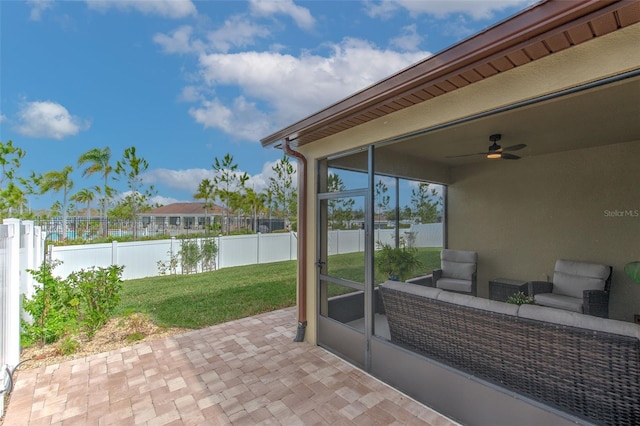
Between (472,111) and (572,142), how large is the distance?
2656 millimetres

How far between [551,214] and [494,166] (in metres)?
1.16

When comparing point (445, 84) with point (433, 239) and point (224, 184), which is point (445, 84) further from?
point (224, 184)

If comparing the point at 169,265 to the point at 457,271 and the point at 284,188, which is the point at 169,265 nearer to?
the point at 284,188

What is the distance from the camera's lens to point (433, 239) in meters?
4.89

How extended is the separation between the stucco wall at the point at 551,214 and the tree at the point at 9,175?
1070cm

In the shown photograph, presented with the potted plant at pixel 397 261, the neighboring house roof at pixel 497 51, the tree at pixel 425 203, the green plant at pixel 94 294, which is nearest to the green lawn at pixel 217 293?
the potted plant at pixel 397 261

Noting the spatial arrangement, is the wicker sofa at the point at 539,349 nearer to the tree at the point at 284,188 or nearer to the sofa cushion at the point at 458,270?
the sofa cushion at the point at 458,270

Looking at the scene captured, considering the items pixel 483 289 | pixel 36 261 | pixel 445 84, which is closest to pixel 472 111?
pixel 445 84

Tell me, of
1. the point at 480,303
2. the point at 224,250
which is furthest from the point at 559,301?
the point at 224,250

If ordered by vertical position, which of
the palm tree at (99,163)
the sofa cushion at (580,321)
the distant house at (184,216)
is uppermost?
the palm tree at (99,163)

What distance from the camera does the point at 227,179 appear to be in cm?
1439

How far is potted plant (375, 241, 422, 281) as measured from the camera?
337cm

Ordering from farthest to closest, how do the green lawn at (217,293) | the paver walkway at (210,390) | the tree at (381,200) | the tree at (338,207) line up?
the green lawn at (217,293) < the tree at (338,207) < the tree at (381,200) < the paver walkway at (210,390)

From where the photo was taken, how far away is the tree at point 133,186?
41.6ft
